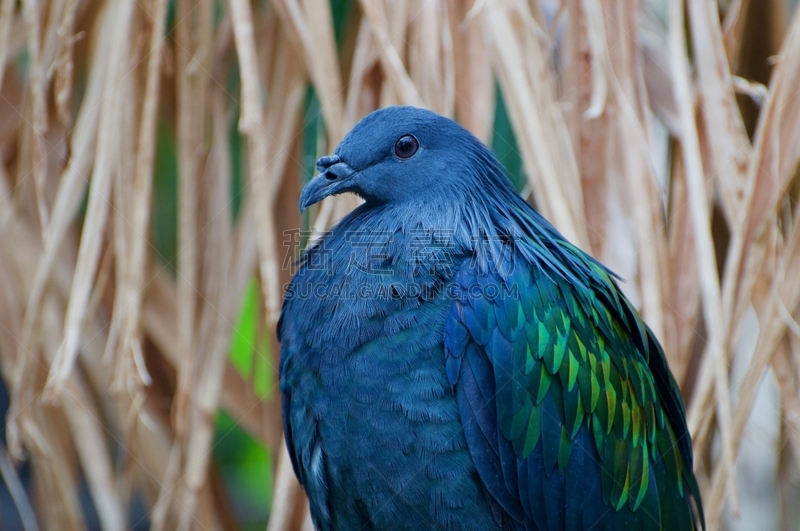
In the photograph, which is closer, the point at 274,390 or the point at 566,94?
the point at 566,94

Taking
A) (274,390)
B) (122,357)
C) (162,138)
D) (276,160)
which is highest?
(162,138)

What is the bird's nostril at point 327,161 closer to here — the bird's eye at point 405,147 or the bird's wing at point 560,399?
the bird's eye at point 405,147

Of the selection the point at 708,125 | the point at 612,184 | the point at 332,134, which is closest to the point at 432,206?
the point at 332,134

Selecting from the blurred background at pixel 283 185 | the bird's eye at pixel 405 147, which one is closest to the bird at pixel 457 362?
the bird's eye at pixel 405 147

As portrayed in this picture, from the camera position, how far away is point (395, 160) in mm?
2074

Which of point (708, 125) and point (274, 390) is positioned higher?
point (708, 125)

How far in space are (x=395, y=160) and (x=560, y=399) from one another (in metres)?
0.78

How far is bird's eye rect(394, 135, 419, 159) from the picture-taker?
2.07 meters

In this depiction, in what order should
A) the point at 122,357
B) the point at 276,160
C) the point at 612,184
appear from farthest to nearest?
1. the point at 276,160
2. the point at 612,184
3. the point at 122,357

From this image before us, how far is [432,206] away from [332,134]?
564 mm

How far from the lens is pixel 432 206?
203cm

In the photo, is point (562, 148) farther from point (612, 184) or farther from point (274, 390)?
point (274, 390)

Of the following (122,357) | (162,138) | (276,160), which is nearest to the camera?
(122,357)

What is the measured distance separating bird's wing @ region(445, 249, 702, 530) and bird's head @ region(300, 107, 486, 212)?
30 centimetres
